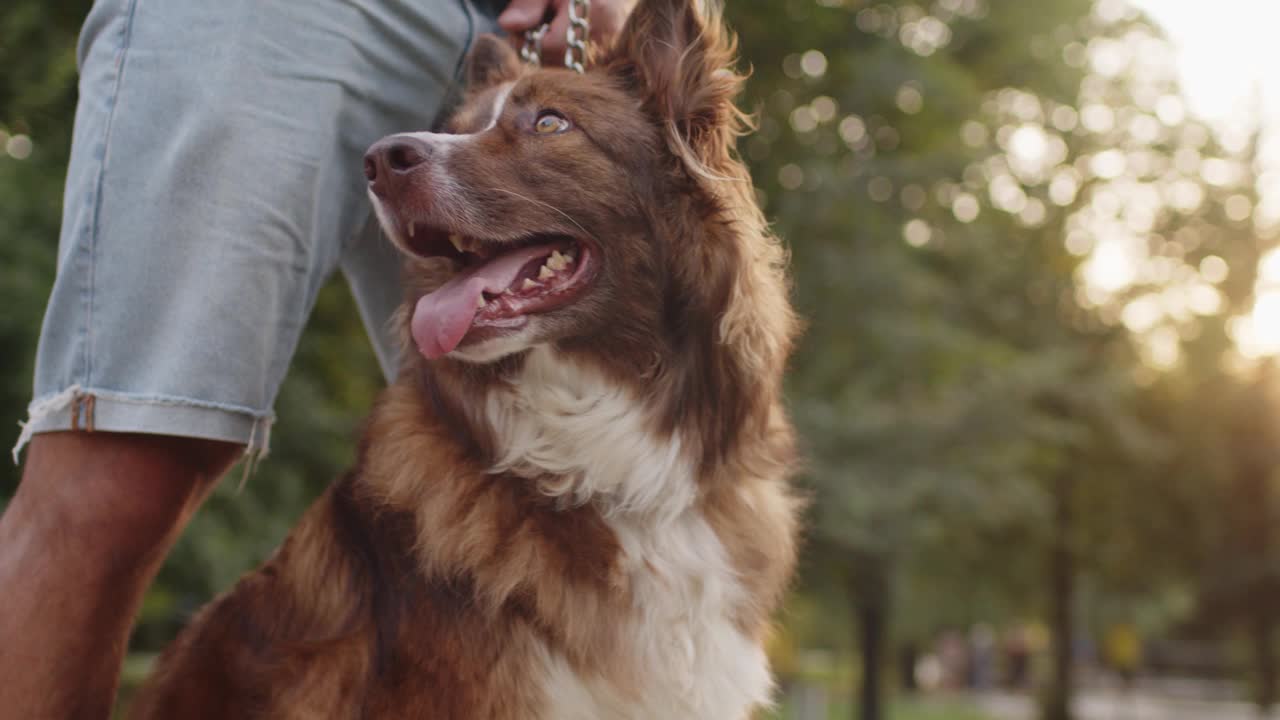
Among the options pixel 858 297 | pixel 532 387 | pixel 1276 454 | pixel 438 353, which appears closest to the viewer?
pixel 438 353

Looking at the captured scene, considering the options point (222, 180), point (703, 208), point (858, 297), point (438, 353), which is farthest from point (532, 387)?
point (858, 297)

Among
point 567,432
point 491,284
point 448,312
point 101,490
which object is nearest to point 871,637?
point 567,432

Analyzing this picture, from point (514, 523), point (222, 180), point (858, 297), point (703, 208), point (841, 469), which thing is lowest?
point (514, 523)

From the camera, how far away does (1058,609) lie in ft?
69.4

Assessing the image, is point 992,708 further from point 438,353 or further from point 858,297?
point 438,353

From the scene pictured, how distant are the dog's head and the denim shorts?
35cm

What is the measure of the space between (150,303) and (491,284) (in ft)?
2.48

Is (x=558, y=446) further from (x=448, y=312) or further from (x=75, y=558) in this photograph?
(x=75, y=558)

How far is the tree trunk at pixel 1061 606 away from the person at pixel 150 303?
19.6m

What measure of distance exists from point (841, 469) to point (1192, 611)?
59.2ft

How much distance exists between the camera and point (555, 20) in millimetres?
3209

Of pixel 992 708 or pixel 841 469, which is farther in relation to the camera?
pixel 992 708

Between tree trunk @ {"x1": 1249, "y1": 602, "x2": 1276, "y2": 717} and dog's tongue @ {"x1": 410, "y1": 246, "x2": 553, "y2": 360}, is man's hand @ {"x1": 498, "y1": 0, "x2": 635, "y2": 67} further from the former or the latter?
tree trunk @ {"x1": 1249, "y1": 602, "x2": 1276, "y2": 717}

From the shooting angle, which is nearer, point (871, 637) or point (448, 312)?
point (448, 312)
